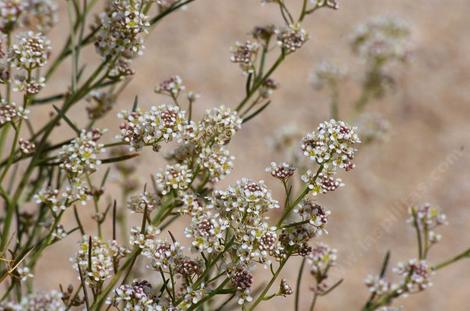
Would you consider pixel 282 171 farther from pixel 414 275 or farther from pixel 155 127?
pixel 414 275

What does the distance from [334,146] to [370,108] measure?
2.06m

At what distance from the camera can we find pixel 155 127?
1.10 meters

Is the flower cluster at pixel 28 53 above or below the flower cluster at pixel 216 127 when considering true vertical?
above

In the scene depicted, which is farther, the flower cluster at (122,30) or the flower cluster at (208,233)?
the flower cluster at (122,30)

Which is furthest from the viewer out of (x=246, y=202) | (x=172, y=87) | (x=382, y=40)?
(x=382, y=40)

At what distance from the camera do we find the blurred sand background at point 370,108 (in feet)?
9.17

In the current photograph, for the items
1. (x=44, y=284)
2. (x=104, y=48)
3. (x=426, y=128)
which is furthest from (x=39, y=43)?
(x=426, y=128)

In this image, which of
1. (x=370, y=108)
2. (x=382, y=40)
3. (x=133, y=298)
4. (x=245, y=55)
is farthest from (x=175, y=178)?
(x=370, y=108)

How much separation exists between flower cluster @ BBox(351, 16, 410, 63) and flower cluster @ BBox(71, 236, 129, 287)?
1423 mm

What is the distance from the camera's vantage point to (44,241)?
119 centimetres

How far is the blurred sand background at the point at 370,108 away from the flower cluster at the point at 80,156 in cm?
158

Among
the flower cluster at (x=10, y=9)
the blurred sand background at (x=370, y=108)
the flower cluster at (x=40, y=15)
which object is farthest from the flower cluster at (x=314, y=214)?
the blurred sand background at (x=370, y=108)

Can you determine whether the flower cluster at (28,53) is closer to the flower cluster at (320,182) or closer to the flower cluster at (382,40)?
the flower cluster at (320,182)

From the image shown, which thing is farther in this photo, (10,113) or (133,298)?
(10,113)
